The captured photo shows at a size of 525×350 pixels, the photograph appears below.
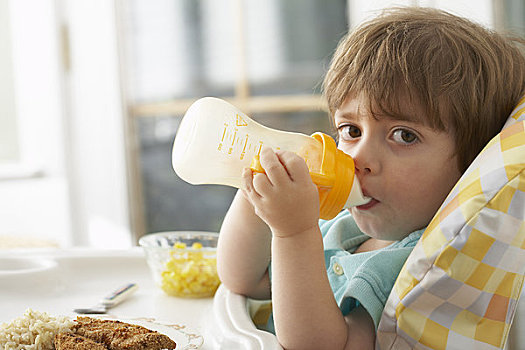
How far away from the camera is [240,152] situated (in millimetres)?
838

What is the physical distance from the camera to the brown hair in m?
0.84

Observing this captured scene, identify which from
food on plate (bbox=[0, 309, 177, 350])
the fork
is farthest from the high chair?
the fork

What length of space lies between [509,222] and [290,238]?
0.80 feet

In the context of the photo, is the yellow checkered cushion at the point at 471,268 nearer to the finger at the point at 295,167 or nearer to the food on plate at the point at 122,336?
the finger at the point at 295,167

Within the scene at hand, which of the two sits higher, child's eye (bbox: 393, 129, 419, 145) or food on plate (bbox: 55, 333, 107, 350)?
child's eye (bbox: 393, 129, 419, 145)

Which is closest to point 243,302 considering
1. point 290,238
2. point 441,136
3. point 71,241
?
point 290,238

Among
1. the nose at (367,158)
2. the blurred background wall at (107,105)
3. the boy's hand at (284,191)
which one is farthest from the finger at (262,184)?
the blurred background wall at (107,105)

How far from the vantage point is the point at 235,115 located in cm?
86

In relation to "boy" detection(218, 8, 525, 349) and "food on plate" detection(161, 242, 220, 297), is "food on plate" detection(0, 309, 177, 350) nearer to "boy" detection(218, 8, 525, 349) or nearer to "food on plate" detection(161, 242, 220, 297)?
"boy" detection(218, 8, 525, 349)

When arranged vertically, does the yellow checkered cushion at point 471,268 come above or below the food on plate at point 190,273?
above

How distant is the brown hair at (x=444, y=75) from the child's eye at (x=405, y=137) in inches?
0.9

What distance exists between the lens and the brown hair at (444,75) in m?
0.84

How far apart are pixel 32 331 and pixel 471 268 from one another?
1.57 feet

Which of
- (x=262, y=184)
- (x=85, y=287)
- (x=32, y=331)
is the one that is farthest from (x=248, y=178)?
(x=85, y=287)
